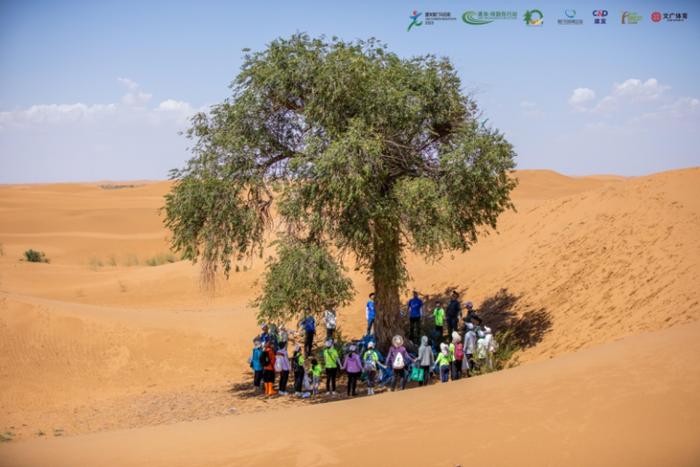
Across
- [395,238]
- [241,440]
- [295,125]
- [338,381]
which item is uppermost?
[295,125]

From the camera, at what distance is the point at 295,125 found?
17.2 meters

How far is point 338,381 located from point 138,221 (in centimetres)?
4457

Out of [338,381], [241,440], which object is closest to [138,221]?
[338,381]

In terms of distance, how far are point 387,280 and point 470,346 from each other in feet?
9.91

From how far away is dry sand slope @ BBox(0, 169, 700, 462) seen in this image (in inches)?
625

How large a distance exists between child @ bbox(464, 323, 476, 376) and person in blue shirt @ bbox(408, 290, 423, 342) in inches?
118

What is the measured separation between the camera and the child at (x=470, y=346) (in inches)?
616

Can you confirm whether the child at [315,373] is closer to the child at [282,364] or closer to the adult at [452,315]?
the child at [282,364]

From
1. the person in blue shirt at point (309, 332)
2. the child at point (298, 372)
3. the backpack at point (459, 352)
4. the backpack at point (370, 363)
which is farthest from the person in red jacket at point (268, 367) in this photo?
the backpack at point (459, 352)

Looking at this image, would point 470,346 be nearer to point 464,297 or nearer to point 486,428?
point 486,428

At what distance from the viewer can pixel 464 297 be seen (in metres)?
22.8

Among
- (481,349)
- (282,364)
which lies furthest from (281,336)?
(481,349)

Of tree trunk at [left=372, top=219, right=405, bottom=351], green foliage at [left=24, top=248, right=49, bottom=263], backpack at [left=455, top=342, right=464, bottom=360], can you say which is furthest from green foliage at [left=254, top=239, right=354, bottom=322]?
green foliage at [left=24, top=248, right=49, bottom=263]

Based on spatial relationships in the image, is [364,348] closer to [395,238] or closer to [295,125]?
[395,238]
